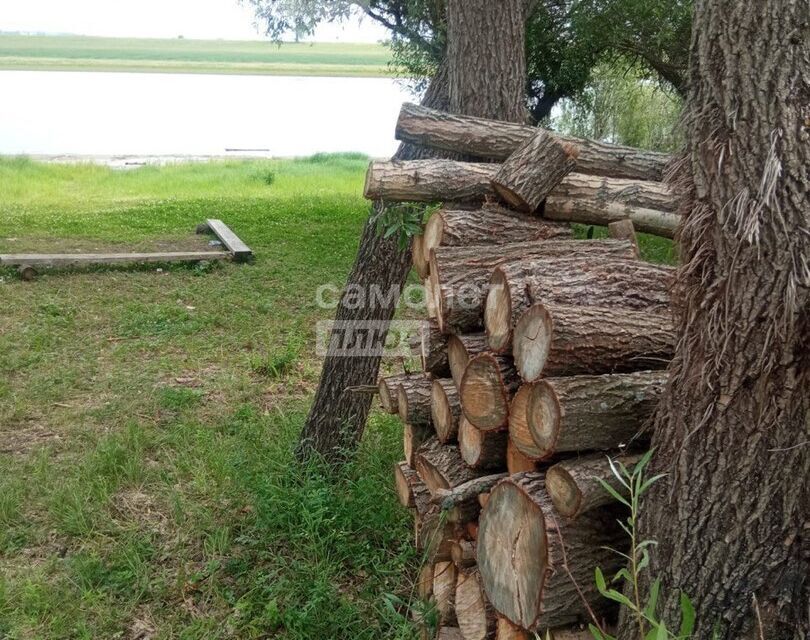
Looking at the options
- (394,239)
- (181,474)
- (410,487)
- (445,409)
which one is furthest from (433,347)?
(181,474)

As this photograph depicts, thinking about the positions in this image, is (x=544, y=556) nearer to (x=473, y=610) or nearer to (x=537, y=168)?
(x=473, y=610)

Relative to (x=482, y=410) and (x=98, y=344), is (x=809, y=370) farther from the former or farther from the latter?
(x=98, y=344)

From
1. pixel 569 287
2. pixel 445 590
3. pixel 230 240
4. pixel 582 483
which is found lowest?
pixel 445 590

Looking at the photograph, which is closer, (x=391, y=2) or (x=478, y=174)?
(x=478, y=174)

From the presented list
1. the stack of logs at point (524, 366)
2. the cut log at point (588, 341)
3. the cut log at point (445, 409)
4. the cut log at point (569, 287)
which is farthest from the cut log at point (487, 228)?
the cut log at point (588, 341)

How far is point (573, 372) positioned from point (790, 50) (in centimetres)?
97

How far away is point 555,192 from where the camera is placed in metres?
2.89

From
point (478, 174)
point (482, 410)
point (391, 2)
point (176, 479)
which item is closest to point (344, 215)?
point (391, 2)

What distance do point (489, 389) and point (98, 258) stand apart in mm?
6505

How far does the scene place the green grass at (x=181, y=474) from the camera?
304cm

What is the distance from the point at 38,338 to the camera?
5805mm

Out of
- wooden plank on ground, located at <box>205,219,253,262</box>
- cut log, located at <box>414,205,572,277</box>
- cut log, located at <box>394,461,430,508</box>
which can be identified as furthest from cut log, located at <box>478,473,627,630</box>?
wooden plank on ground, located at <box>205,219,253,262</box>

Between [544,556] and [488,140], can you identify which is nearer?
[544,556]

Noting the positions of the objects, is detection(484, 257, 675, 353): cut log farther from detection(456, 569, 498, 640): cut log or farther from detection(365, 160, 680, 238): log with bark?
detection(456, 569, 498, 640): cut log
